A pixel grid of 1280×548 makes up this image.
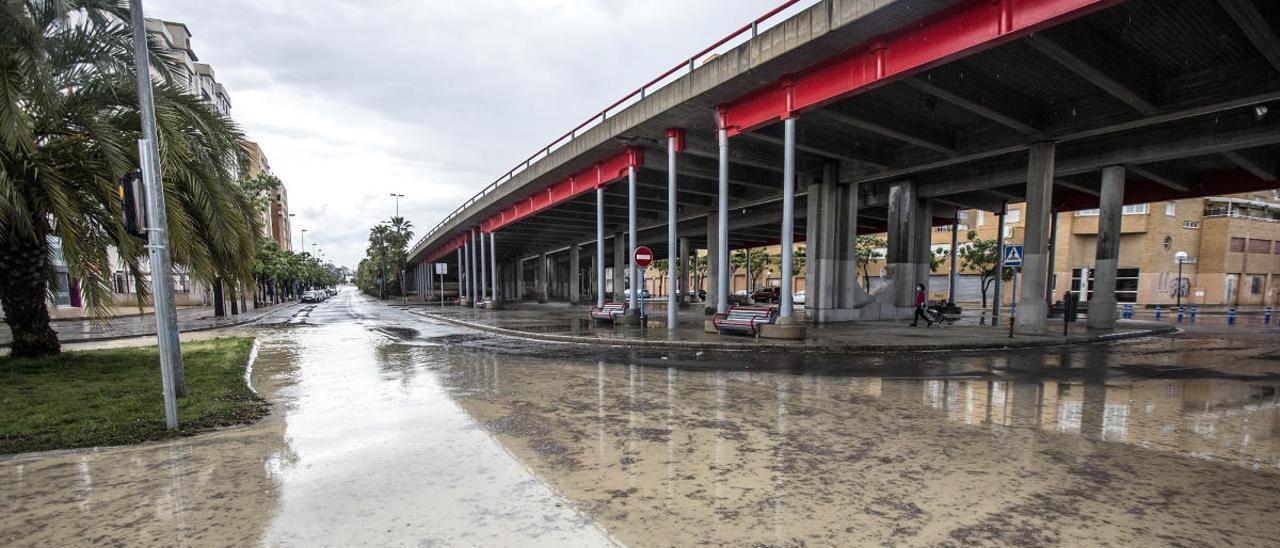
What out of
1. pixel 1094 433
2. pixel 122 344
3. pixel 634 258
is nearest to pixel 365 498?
pixel 1094 433

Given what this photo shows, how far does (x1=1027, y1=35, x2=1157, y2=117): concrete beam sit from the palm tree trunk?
1855 centimetres

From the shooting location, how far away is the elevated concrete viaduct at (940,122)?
9.82m

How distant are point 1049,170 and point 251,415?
19.4 m

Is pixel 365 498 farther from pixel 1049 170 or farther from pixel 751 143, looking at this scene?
pixel 1049 170

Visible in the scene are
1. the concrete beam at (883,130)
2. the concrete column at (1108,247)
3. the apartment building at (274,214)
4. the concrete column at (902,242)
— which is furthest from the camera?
the apartment building at (274,214)

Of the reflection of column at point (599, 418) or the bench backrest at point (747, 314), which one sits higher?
the bench backrest at point (747, 314)

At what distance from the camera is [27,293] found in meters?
9.23

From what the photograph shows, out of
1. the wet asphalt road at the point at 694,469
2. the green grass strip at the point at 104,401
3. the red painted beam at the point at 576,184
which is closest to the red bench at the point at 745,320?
the wet asphalt road at the point at 694,469

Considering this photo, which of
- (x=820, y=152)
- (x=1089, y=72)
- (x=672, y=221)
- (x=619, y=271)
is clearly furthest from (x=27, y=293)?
(x=619, y=271)

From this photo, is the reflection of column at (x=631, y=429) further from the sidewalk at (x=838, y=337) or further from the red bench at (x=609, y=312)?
the red bench at (x=609, y=312)

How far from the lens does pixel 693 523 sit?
3312 mm

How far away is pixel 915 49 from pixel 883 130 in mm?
4548

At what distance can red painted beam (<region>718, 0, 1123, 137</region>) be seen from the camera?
8.48 meters

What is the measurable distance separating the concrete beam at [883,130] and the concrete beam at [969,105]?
1.51 metres
